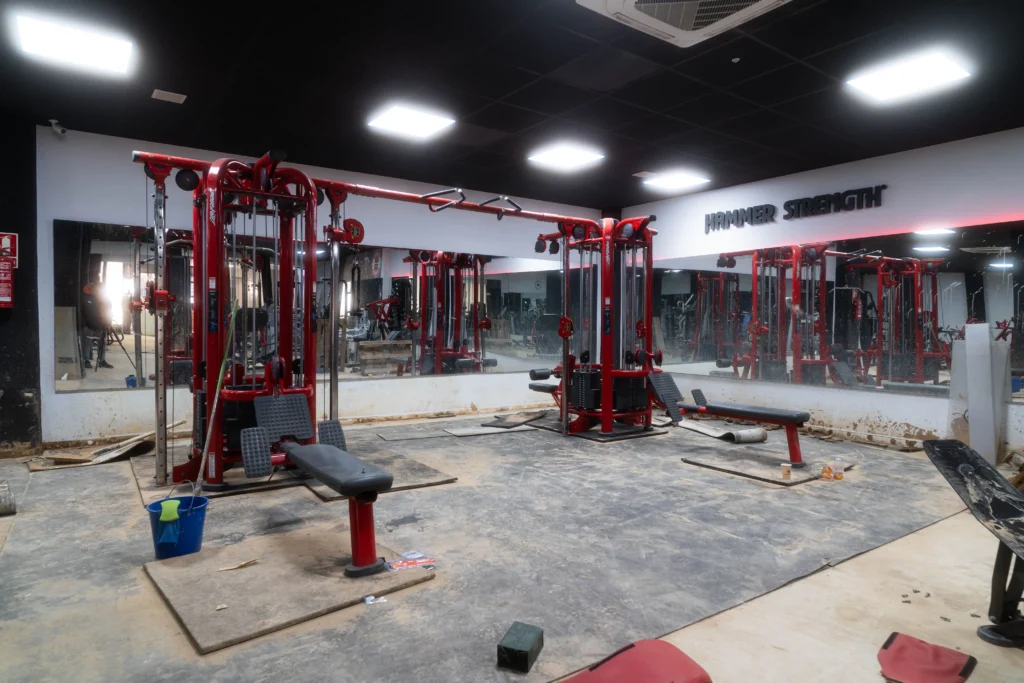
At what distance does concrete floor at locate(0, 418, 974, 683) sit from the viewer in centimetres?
214

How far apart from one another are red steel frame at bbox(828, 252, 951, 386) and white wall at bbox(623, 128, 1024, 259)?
358mm

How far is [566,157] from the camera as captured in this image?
6.70m

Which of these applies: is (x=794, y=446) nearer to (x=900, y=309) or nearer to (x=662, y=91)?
(x=900, y=309)

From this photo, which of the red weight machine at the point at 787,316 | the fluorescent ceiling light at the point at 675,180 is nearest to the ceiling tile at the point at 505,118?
the fluorescent ceiling light at the point at 675,180

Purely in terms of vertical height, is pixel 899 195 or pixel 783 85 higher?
A: pixel 783 85

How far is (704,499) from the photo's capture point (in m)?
4.12

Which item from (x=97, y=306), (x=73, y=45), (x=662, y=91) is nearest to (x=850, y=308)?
(x=662, y=91)

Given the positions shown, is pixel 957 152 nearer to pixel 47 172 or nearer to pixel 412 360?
pixel 412 360

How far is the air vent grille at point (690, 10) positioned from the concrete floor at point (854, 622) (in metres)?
3.04

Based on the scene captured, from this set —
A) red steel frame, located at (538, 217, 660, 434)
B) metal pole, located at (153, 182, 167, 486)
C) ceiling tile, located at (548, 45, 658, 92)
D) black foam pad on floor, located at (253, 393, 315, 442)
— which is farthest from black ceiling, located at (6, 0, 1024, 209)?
black foam pad on floor, located at (253, 393, 315, 442)

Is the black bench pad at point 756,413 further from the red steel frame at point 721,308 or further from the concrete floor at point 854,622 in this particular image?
the red steel frame at point 721,308

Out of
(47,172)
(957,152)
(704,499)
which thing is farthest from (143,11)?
(957,152)

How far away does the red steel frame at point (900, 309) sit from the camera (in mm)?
5945

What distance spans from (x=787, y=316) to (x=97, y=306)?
7243 mm
